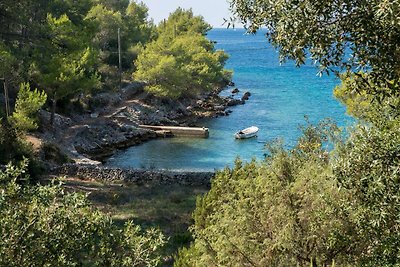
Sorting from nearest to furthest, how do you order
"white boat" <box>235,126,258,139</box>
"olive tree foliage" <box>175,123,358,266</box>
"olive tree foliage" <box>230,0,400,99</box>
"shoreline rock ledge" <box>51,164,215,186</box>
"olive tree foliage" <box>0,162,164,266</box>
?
"olive tree foliage" <box>230,0,400,99</box> → "olive tree foliage" <box>0,162,164,266</box> → "olive tree foliage" <box>175,123,358,266</box> → "shoreline rock ledge" <box>51,164,215,186</box> → "white boat" <box>235,126,258,139</box>

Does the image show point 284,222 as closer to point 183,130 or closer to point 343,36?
point 343,36

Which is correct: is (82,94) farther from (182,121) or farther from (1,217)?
(1,217)

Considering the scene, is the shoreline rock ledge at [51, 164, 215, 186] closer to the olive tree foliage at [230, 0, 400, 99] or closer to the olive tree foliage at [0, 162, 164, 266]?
the olive tree foliage at [0, 162, 164, 266]

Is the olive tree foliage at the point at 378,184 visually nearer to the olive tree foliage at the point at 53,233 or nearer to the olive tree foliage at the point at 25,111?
the olive tree foliage at the point at 53,233

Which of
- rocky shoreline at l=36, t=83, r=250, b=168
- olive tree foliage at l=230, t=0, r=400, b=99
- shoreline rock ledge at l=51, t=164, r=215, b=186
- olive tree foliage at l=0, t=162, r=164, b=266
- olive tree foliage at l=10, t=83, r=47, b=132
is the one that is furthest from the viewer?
rocky shoreline at l=36, t=83, r=250, b=168

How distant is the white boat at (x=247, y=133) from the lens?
44.7 m

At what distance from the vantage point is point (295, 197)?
9.24 metres

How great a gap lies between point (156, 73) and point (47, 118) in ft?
57.6

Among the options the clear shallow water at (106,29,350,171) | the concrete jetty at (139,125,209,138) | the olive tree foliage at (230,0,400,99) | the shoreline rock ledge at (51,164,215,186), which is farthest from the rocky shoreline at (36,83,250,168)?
the olive tree foliage at (230,0,400,99)

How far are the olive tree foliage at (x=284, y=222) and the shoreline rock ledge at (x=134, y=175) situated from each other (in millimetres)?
18235

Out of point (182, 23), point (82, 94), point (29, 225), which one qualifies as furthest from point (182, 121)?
point (29, 225)

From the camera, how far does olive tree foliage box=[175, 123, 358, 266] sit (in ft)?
27.4

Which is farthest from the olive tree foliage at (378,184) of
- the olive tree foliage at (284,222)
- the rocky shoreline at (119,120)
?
the rocky shoreline at (119,120)

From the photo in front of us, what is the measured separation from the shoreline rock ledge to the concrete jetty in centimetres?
1674
